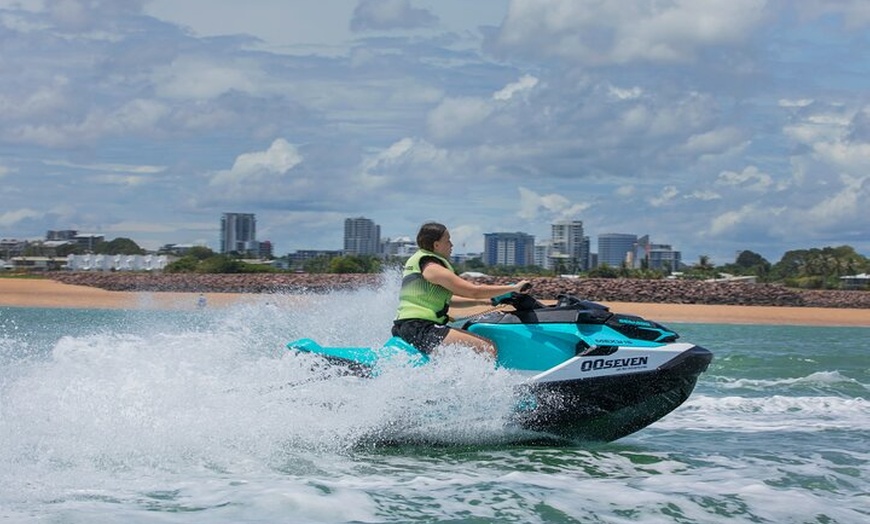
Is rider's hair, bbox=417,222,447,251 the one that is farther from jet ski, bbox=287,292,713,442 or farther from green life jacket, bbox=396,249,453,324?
jet ski, bbox=287,292,713,442

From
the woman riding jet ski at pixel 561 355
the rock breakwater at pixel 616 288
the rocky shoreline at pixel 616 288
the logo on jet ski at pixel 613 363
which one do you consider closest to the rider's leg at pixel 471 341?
the woman riding jet ski at pixel 561 355

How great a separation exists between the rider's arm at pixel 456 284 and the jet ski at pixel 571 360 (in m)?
0.15

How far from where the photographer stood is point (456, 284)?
26.1 ft

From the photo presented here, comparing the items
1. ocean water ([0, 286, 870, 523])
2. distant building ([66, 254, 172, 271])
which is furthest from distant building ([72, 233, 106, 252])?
ocean water ([0, 286, 870, 523])

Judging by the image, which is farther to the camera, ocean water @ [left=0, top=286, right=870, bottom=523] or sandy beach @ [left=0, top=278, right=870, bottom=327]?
sandy beach @ [left=0, top=278, right=870, bottom=327]

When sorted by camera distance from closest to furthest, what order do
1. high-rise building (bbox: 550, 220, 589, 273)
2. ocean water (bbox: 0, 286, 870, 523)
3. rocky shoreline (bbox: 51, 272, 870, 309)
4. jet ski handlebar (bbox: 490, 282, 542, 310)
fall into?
ocean water (bbox: 0, 286, 870, 523) < jet ski handlebar (bbox: 490, 282, 542, 310) < rocky shoreline (bbox: 51, 272, 870, 309) < high-rise building (bbox: 550, 220, 589, 273)

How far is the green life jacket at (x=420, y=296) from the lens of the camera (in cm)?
810

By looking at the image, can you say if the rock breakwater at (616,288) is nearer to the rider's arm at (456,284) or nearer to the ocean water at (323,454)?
the ocean water at (323,454)

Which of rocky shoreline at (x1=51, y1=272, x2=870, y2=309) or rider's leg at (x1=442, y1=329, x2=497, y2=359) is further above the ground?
rider's leg at (x1=442, y1=329, x2=497, y2=359)

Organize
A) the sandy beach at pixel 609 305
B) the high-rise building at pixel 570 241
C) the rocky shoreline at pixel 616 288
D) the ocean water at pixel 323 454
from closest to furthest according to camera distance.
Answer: the ocean water at pixel 323 454
the sandy beach at pixel 609 305
the rocky shoreline at pixel 616 288
the high-rise building at pixel 570 241

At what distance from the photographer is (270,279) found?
7788cm

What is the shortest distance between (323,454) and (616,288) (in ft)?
213

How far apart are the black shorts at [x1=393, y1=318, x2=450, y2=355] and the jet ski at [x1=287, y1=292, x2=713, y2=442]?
2.4 inches

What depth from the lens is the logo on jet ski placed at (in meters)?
8.05
